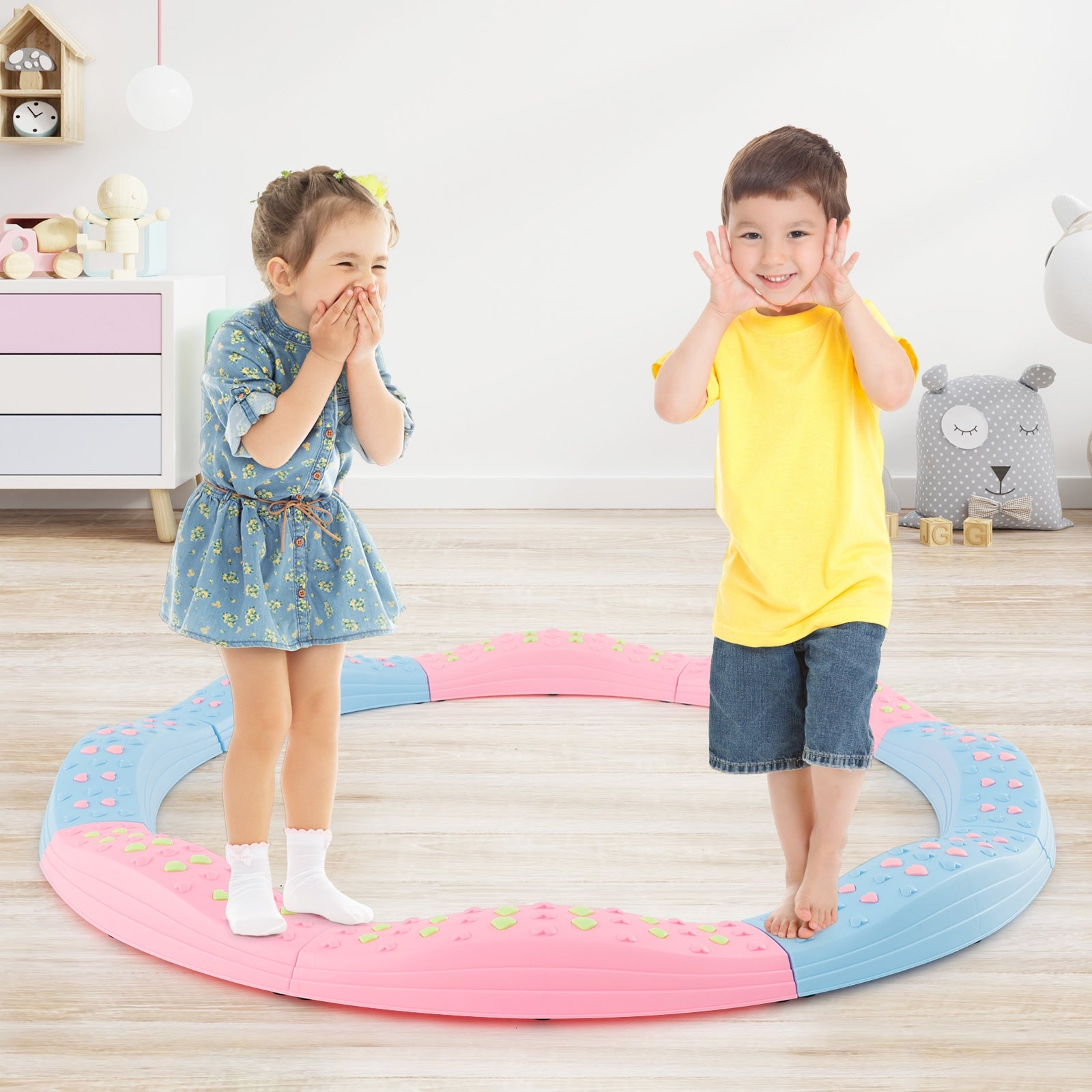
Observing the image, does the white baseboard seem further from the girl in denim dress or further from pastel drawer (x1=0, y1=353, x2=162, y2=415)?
the girl in denim dress

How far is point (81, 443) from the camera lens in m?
3.23

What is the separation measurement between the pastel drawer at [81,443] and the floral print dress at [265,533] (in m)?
1.99

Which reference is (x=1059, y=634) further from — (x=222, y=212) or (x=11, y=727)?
(x=222, y=212)

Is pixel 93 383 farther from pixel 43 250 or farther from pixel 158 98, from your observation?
pixel 158 98

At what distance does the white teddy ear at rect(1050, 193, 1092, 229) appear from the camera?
3113 millimetres

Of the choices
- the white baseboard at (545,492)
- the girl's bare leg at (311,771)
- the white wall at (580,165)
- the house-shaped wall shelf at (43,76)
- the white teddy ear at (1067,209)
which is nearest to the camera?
the girl's bare leg at (311,771)

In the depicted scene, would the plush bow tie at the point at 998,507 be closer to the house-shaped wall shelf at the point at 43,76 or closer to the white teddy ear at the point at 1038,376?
the white teddy ear at the point at 1038,376

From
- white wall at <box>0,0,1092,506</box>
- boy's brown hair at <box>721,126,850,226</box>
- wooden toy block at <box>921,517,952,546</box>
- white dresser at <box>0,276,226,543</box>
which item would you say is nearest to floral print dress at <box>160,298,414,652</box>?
boy's brown hair at <box>721,126,850,226</box>

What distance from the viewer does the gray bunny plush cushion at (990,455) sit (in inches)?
136

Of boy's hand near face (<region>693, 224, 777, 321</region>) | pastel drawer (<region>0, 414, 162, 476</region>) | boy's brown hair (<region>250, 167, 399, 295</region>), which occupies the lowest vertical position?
pastel drawer (<region>0, 414, 162, 476</region>)

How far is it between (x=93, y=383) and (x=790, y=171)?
7.95 ft

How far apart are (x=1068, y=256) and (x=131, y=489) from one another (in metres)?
2.48

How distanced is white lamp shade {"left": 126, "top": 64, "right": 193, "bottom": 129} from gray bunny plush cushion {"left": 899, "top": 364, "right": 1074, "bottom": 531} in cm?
203

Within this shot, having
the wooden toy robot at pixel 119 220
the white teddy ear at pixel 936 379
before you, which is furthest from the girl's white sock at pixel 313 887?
the white teddy ear at pixel 936 379
